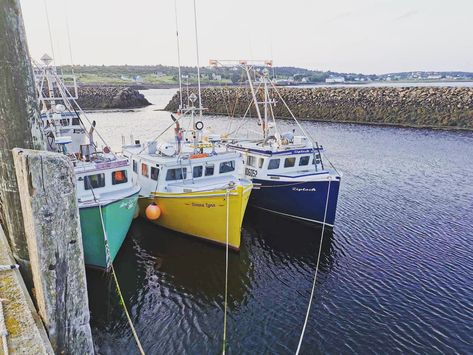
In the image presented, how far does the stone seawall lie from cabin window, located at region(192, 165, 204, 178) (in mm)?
23269

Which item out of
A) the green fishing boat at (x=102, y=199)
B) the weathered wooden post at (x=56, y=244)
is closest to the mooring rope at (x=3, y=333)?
the weathered wooden post at (x=56, y=244)

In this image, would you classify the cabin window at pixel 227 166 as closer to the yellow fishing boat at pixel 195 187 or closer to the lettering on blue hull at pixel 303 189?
the yellow fishing boat at pixel 195 187

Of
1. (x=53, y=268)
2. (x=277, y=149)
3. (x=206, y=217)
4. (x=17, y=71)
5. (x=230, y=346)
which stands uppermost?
(x=17, y=71)

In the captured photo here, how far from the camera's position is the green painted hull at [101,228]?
38.1 feet

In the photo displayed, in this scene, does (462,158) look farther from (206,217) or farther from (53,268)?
(53,268)

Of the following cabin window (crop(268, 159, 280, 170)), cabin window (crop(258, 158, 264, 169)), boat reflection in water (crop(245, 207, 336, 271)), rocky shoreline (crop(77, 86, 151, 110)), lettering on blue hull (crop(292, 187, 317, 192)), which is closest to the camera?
boat reflection in water (crop(245, 207, 336, 271))

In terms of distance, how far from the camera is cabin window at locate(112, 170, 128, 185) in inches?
526

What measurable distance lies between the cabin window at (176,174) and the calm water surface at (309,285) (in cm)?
237

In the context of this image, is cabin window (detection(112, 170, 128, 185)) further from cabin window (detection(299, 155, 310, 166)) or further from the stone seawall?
the stone seawall

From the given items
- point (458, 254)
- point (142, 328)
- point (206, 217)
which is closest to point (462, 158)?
point (458, 254)

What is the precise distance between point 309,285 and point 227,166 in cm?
588

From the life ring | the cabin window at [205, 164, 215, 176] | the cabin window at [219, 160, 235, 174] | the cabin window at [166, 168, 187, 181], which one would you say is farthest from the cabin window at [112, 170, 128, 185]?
the cabin window at [219, 160, 235, 174]

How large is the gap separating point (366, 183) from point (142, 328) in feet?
56.4

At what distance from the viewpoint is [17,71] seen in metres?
4.92
